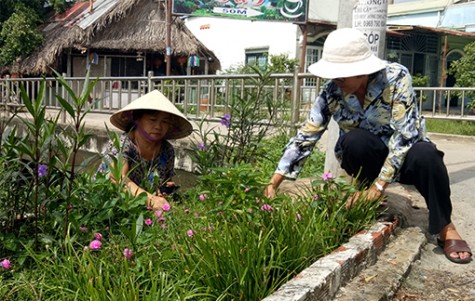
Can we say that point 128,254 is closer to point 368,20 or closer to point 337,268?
point 337,268

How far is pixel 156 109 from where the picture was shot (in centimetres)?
312

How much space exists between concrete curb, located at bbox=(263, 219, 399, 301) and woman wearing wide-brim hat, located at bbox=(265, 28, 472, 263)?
190 mm

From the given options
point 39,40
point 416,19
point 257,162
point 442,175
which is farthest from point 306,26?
point 442,175

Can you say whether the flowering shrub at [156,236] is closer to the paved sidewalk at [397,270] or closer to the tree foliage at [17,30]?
the paved sidewalk at [397,270]

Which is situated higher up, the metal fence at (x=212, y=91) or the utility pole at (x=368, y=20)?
the utility pole at (x=368, y=20)

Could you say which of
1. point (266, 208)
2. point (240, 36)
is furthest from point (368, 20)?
point (240, 36)

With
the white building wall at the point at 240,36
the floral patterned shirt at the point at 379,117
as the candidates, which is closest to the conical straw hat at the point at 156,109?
the floral patterned shirt at the point at 379,117

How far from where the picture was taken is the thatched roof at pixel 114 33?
17797mm

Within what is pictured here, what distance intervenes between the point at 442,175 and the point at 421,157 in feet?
0.49

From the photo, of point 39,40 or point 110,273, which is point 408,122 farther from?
point 39,40

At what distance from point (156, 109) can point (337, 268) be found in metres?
1.58

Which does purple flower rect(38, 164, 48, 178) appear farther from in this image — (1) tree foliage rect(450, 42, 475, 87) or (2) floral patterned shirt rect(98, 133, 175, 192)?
(1) tree foliage rect(450, 42, 475, 87)

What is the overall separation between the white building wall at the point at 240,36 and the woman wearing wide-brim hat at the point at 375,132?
15.6 metres

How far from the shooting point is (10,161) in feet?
7.02
